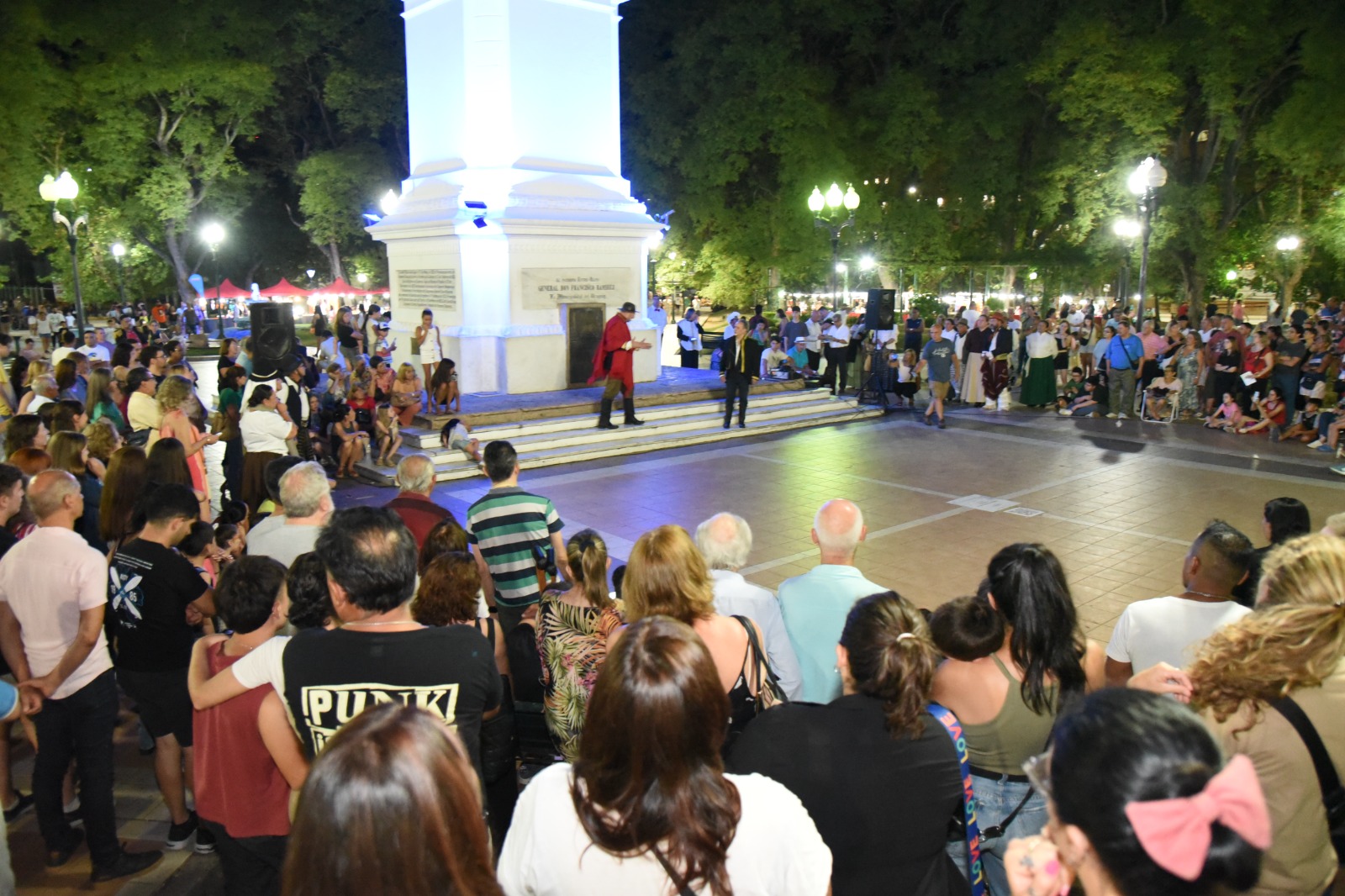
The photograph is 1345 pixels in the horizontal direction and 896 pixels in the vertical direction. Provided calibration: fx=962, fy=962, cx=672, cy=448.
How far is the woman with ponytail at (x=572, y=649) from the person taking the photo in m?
3.63

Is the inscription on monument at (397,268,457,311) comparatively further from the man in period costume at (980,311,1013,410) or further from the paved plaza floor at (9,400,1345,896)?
the man in period costume at (980,311,1013,410)

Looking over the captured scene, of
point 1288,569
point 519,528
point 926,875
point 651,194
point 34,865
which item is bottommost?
point 34,865

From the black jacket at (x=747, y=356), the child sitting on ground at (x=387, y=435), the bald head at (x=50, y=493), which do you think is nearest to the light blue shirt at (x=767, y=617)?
the bald head at (x=50, y=493)

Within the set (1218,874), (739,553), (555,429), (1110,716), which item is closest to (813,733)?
(1110,716)

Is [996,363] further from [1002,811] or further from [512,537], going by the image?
[1002,811]

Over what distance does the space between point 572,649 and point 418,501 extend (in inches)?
82.3

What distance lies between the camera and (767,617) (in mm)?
3947

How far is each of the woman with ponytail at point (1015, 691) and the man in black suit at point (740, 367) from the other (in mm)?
11351

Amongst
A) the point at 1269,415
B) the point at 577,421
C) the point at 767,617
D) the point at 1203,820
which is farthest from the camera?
the point at 1269,415

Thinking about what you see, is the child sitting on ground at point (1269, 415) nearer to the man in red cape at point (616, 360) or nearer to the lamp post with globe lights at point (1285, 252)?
the man in red cape at point (616, 360)

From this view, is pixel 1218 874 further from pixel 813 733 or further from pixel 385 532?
pixel 385 532

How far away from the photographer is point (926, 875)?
8.66 feet

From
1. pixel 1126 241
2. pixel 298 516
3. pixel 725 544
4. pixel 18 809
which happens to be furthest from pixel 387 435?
pixel 1126 241

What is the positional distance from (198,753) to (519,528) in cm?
227
